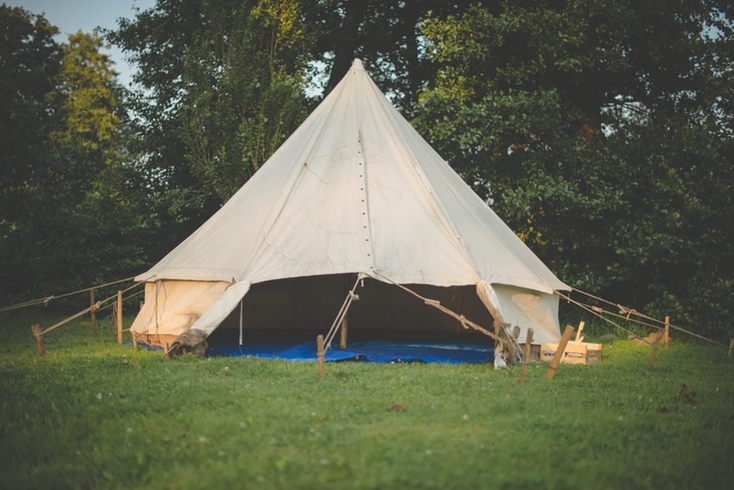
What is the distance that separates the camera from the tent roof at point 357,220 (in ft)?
33.3

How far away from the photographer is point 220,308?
970 cm

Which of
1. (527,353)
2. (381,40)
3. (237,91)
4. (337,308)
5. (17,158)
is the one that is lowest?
(527,353)

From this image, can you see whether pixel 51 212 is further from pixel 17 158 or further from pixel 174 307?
pixel 174 307

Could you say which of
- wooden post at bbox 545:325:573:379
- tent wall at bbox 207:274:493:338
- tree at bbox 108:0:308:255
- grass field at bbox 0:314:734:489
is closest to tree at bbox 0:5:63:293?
tree at bbox 108:0:308:255

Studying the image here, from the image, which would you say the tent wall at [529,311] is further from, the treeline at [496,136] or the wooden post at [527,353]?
the treeline at [496,136]

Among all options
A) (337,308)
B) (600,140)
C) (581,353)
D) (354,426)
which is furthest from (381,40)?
(354,426)

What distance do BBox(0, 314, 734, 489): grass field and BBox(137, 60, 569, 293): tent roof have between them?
4.44 ft

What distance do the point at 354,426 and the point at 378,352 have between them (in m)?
5.05

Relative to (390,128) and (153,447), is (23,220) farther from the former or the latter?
(153,447)

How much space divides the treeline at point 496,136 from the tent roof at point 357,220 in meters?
3.35

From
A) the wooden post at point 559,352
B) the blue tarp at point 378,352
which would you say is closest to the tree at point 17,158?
the blue tarp at point 378,352

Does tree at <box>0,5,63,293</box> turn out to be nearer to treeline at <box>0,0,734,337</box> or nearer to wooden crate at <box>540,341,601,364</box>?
treeline at <box>0,0,734,337</box>

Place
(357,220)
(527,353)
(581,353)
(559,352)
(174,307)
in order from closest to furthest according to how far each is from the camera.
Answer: (527,353)
(559,352)
(581,353)
(357,220)
(174,307)

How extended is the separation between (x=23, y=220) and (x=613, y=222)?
12.4 meters
